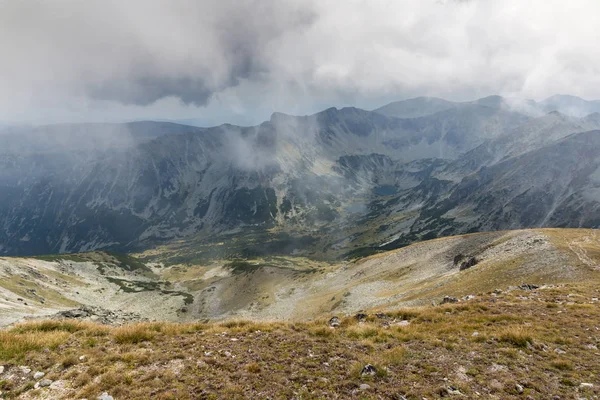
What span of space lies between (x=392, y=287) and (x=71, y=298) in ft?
343

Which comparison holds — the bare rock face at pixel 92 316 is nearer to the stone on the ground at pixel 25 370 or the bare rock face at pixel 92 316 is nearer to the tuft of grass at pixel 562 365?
the stone on the ground at pixel 25 370

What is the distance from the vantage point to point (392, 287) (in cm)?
7200

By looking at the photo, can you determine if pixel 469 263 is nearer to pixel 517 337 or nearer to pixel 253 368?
pixel 517 337

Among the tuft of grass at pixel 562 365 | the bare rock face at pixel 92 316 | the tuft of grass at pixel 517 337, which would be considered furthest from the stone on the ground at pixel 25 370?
the bare rock face at pixel 92 316

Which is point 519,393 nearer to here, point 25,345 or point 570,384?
point 570,384

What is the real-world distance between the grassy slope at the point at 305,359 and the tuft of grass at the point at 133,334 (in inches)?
2.1

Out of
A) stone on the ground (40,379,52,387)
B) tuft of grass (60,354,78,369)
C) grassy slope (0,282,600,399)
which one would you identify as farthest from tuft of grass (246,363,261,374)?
tuft of grass (60,354,78,369)

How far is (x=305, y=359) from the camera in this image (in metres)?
13.6

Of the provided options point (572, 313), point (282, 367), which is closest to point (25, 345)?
point (282, 367)

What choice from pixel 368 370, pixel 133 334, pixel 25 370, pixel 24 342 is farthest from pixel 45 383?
pixel 368 370

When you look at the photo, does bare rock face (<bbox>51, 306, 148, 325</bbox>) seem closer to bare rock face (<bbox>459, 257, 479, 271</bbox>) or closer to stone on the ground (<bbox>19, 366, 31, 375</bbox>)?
stone on the ground (<bbox>19, 366, 31, 375</bbox>)

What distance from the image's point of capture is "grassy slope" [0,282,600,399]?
438 inches

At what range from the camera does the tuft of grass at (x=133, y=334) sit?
15250 millimetres

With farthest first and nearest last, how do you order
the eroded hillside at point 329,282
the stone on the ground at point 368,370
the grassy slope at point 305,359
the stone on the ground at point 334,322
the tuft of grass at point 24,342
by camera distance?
the eroded hillside at point 329,282 < the stone on the ground at point 334,322 < the tuft of grass at point 24,342 < the stone on the ground at point 368,370 < the grassy slope at point 305,359
